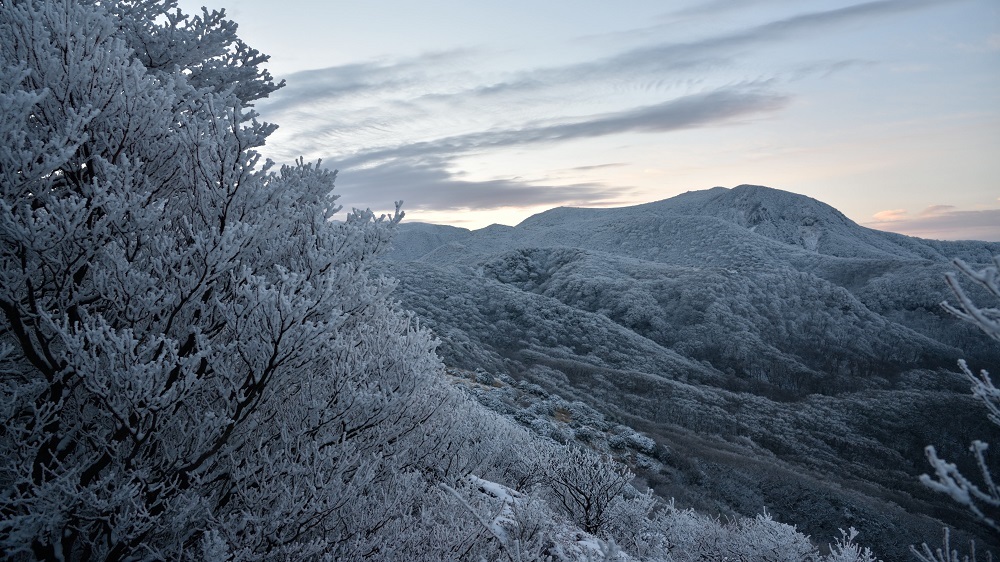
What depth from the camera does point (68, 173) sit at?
5.42m

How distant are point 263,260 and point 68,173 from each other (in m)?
2.15

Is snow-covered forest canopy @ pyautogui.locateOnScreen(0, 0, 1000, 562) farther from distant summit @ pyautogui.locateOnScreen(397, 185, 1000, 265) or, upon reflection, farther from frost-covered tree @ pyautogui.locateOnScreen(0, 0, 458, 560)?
distant summit @ pyautogui.locateOnScreen(397, 185, 1000, 265)

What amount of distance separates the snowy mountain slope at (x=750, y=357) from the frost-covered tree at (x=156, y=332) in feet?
72.2

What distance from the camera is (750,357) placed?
58.5m

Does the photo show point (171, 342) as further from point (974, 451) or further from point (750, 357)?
point (750, 357)

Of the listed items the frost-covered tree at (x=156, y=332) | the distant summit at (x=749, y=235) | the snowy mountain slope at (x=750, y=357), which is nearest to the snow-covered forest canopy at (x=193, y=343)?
the frost-covered tree at (x=156, y=332)

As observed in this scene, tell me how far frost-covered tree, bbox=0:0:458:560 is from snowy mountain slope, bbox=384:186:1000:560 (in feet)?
72.2

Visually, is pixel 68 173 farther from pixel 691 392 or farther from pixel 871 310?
pixel 871 310

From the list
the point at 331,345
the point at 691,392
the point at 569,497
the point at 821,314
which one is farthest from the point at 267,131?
the point at 821,314

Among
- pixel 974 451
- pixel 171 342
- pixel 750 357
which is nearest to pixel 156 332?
pixel 171 342

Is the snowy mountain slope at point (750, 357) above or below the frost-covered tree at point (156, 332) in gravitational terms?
below

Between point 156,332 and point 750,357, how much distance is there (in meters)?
63.5

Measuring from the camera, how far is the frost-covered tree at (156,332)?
14.8 ft

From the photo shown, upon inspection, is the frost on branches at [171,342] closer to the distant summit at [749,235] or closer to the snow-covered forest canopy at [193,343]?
the snow-covered forest canopy at [193,343]
